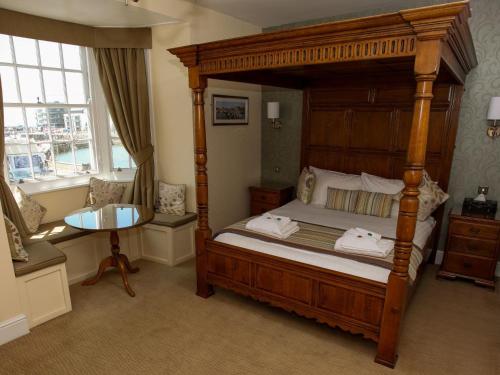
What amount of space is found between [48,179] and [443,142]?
4.15 m

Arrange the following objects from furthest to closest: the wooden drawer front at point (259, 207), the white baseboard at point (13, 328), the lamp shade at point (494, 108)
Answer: the wooden drawer front at point (259, 207), the lamp shade at point (494, 108), the white baseboard at point (13, 328)

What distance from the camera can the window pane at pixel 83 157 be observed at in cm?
376

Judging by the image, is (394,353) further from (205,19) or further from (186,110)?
(205,19)

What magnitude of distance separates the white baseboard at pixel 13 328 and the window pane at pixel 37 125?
5.79 ft

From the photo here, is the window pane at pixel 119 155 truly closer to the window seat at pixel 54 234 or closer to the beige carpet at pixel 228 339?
the window seat at pixel 54 234

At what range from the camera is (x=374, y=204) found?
3.45 m

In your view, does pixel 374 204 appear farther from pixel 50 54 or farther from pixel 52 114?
pixel 50 54

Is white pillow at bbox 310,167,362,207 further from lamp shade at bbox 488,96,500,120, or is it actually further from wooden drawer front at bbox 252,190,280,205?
lamp shade at bbox 488,96,500,120

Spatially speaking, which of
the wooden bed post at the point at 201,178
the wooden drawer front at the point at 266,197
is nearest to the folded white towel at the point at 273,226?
the wooden bed post at the point at 201,178

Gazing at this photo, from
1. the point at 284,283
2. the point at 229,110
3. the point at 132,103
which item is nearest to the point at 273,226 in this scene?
the point at 284,283

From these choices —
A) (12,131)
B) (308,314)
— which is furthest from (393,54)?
(12,131)

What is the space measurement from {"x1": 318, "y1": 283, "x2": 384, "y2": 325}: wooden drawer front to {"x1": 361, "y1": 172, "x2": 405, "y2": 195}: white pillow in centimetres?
158

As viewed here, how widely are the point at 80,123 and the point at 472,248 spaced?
4.26m

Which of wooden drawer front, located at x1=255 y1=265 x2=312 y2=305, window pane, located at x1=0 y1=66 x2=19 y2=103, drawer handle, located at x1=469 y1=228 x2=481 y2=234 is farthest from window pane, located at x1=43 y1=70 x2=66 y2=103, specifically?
drawer handle, located at x1=469 y1=228 x2=481 y2=234
